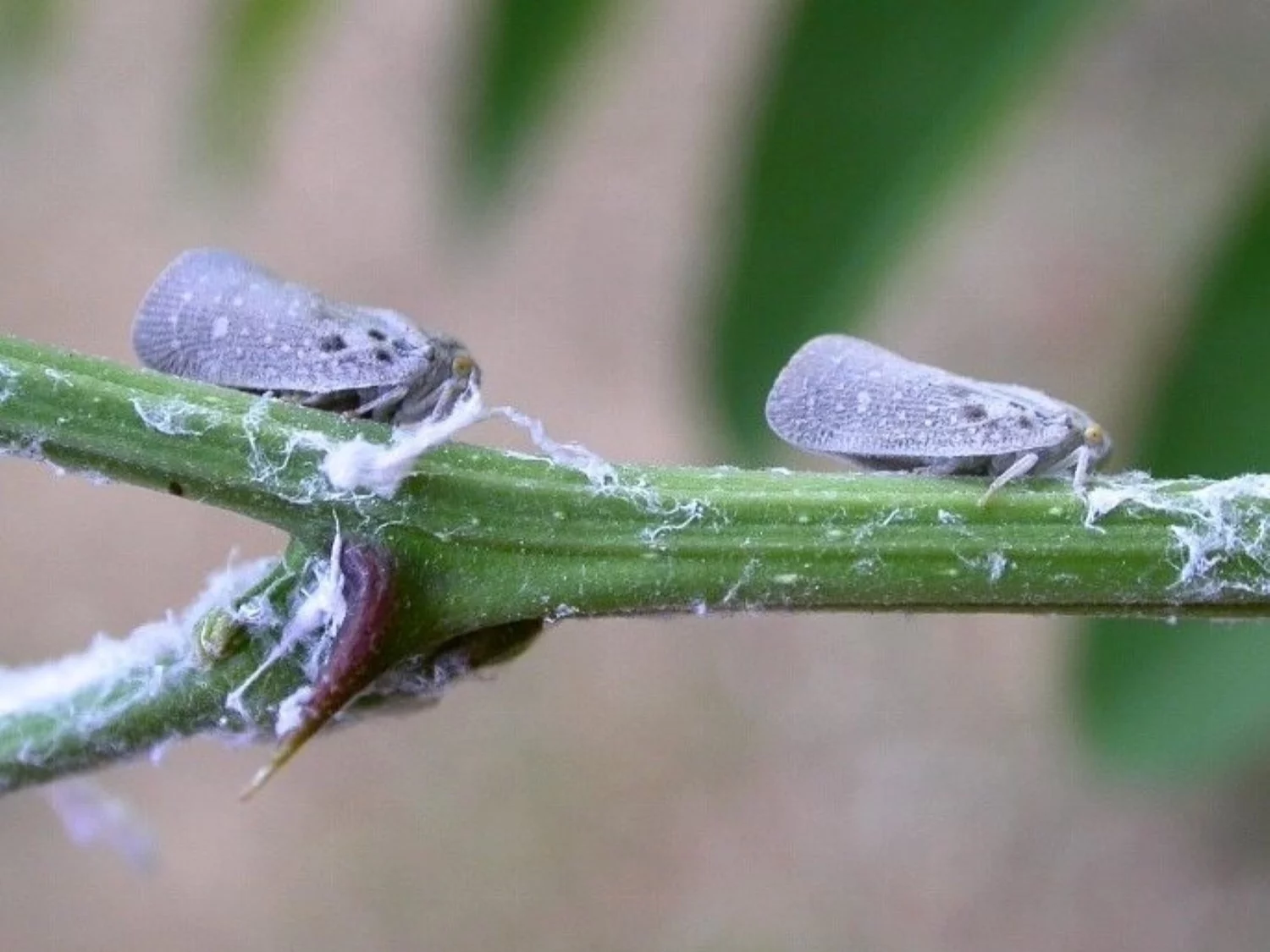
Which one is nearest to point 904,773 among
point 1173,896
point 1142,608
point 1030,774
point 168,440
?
point 1030,774

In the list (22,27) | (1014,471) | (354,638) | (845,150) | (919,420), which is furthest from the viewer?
(22,27)

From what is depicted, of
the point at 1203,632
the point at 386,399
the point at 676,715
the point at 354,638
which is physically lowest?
the point at 676,715

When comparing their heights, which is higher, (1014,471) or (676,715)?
(1014,471)

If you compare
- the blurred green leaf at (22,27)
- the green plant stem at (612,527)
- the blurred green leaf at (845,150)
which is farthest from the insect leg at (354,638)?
the blurred green leaf at (22,27)

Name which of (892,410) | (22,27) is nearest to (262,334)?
(892,410)

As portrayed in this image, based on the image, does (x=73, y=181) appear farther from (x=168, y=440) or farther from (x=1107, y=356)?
(x=168, y=440)

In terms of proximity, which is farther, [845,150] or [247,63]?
[247,63]

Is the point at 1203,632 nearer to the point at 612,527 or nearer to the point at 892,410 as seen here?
the point at 892,410
